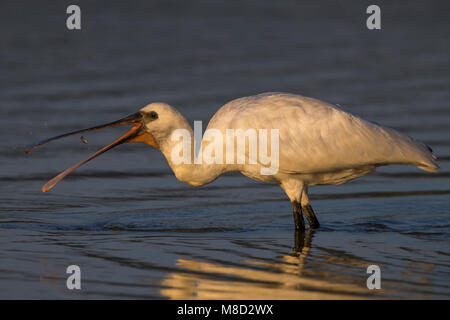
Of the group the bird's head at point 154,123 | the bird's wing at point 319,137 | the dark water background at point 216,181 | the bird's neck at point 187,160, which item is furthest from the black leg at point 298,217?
the bird's head at point 154,123

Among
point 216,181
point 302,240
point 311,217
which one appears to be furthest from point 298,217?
point 216,181

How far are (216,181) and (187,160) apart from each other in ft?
6.66

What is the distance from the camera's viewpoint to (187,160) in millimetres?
9938

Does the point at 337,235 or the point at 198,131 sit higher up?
the point at 198,131

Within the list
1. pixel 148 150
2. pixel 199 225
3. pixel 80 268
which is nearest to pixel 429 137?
pixel 148 150

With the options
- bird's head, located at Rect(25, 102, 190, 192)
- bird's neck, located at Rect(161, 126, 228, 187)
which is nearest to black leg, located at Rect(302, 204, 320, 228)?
bird's neck, located at Rect(161, 126, 228, 187)

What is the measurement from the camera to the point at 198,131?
1036 cm

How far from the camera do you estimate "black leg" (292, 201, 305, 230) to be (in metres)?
9.91

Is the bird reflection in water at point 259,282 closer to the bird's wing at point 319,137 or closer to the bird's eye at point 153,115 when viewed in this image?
the bird's wing at point 319,137

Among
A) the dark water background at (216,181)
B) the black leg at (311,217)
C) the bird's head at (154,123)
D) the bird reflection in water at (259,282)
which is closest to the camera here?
the bird reflection in water at (259,282)

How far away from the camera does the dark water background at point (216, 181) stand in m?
8.26

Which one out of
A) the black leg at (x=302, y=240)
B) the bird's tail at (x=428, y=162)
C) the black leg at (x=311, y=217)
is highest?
the bird's tail at (x=428, y=162)
